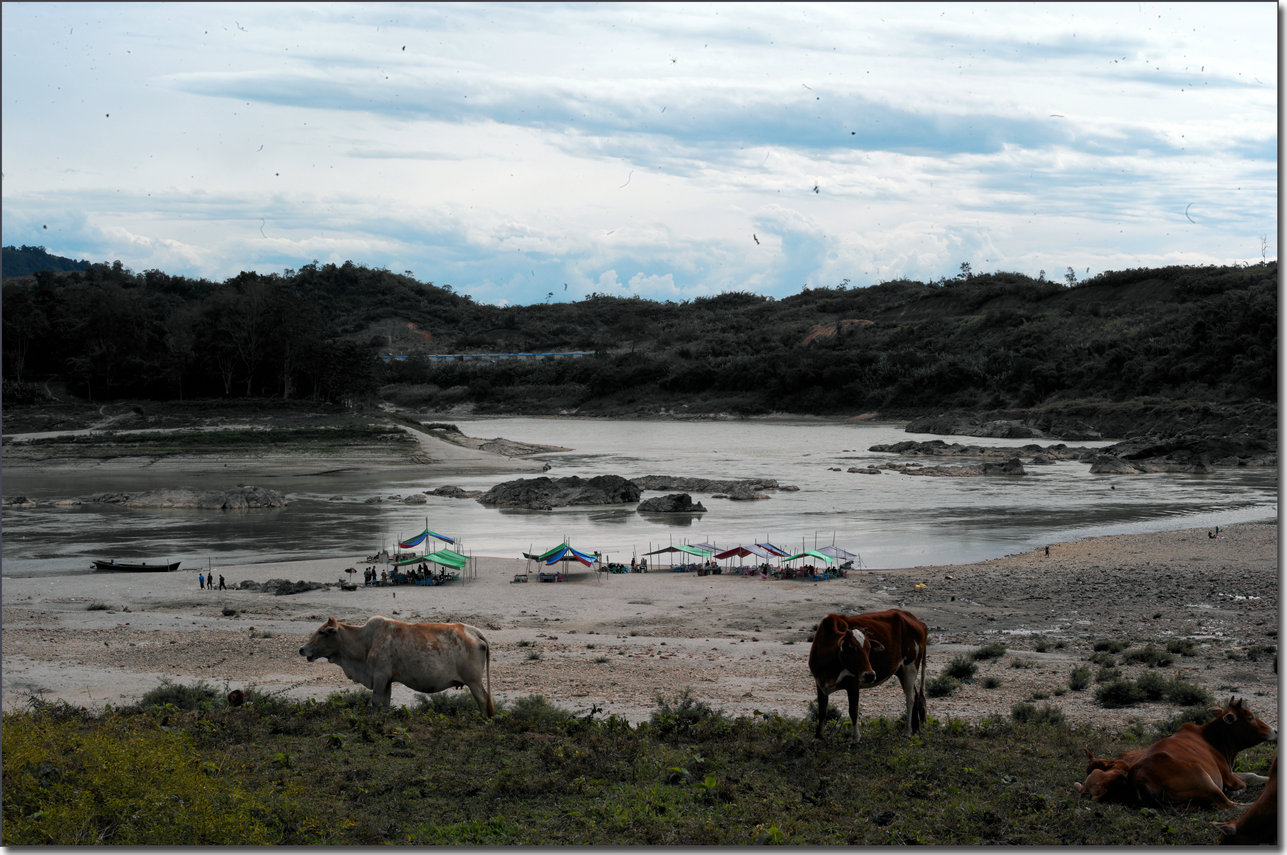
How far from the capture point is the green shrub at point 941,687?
1346 cm

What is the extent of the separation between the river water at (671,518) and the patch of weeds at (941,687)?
15.8 metres

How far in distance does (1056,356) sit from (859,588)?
10256cm

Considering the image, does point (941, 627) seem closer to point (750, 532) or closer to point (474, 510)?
point (750, 532)

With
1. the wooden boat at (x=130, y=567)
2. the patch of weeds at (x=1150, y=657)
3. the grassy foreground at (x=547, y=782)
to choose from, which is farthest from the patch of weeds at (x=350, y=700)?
the wooden boat at (x=130, y=567)

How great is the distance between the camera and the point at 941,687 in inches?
536

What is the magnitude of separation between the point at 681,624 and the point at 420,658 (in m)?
9.84

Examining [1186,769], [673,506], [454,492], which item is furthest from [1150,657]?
[454,492]

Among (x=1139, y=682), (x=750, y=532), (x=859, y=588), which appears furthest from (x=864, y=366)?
(x=1139, y=682)

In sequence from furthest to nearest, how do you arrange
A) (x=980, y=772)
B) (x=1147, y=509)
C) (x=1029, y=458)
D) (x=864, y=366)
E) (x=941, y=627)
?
(x=864, y=366)
(x=1029, y=458)
(x=1147, y=509)
(x=941, y=627)
(x=980, y=772)

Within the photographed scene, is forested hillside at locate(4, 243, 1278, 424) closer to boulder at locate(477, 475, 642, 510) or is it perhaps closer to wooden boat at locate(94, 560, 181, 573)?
boulder at locate(477, 475, 642, 510)

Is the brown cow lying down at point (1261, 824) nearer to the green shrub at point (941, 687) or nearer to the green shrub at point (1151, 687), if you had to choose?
the green shrub at point (1151, 687)

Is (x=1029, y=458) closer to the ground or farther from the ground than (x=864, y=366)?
closer to the ground

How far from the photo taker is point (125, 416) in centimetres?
7006

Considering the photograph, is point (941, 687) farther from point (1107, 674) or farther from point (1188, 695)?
point (1188, 695)
